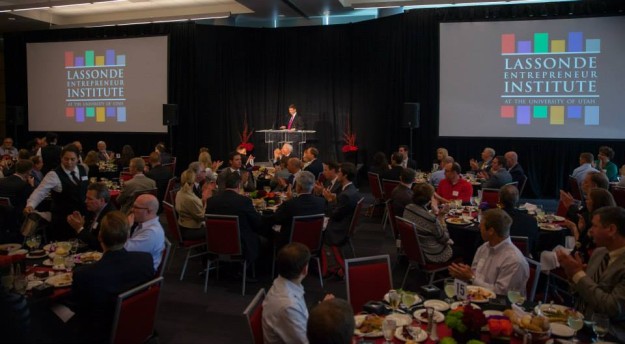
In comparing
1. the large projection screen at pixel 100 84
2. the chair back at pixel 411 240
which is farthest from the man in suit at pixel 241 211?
the large projection screen at pixel 100 84

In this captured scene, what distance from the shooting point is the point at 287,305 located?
8.91 ft

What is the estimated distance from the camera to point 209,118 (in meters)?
14.4

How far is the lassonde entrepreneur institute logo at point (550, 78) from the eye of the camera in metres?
10.5

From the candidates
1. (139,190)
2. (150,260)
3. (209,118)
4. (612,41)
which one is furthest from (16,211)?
(612,41)

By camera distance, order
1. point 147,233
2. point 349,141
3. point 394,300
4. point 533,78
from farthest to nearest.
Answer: point 349,141
point 533,78
point 147,233
point 394,300

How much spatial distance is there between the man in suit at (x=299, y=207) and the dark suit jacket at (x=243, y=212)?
0.26m

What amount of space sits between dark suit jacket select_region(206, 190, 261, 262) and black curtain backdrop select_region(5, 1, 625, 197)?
7205mm

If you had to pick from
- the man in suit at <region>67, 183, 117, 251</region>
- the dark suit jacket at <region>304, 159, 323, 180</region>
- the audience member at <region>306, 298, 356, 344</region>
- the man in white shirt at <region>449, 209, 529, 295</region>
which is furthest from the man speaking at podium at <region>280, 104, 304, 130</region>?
the audience member at <region>306, 298, 356, 344</region>

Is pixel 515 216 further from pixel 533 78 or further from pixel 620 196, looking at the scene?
pixel 533 78

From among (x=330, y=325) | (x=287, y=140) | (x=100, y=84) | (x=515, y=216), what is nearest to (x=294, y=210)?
(x=515, y=216)

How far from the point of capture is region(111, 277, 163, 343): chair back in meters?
3.06

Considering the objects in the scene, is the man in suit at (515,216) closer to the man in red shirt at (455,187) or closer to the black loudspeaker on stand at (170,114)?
the man in red shirt at (455,187)

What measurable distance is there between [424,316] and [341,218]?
3022 mm

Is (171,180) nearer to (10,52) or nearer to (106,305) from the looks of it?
(106,305)
